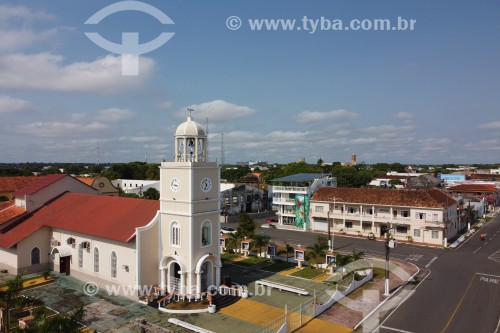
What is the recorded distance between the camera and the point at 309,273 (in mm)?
34812

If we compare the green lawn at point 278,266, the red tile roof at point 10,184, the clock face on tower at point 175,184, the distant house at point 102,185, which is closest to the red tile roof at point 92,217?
the clock face on tower at point 175,184

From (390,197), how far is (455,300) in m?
27.7

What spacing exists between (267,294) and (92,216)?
16.6 m

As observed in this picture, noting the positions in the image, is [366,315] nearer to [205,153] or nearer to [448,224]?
[205,153]

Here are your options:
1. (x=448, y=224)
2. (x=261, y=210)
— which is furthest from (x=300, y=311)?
(x=261, y=210)

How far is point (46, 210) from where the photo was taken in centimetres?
Answer: 3712

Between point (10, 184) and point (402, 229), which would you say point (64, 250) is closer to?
point (10, 184)

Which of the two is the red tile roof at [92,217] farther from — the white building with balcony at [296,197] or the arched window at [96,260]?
the white building with balcony at [296,197]

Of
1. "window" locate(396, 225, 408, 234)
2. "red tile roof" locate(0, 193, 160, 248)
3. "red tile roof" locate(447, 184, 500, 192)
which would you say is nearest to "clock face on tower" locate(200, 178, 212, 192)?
"red tile roof" locate(0, 193, 160, 248)

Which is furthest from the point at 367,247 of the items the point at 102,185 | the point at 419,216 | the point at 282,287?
the point at 102,185

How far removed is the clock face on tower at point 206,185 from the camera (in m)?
27.7

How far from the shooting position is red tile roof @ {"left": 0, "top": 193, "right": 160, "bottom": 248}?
1158 inches

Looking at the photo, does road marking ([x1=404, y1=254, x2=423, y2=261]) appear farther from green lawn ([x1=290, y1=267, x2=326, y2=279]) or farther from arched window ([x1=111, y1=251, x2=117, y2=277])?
arched window ([x1=111, y1=251, x2=117, y2=277])

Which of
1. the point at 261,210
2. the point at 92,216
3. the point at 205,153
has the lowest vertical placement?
the point at 261,210
